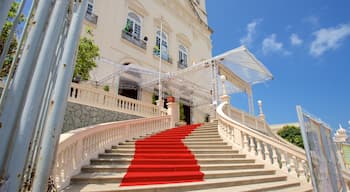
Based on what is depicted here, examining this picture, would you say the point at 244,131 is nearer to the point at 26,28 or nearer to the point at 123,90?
the point at 26,28

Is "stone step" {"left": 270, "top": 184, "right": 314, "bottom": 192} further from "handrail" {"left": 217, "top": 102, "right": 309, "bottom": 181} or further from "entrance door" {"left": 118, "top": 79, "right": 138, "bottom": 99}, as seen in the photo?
"entrance door" {"left": 118, "top": 79, "right": 138, "bottom": 99}

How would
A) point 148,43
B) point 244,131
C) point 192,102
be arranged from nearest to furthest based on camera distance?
point 244,131 → point 148,43 → point 192,102

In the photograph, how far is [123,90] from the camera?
1202 centimetres

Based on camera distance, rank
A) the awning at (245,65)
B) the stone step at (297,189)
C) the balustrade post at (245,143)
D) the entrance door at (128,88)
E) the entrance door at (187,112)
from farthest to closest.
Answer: the entrance door at (187,112), the entrance door at (128,88), the awning at (245,65), the balustrade post at (245,143), the stone step at (297,189)

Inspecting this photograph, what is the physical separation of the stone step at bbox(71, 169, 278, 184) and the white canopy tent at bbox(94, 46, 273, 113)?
17.6 feet

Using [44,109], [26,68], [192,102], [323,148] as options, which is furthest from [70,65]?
[192,102]

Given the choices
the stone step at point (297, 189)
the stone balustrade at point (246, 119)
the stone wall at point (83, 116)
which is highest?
the stone balustrade at point (246, 119)

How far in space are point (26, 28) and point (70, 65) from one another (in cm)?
42

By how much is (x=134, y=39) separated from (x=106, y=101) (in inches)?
259

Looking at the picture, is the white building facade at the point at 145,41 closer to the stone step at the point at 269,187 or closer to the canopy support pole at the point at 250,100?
the canopy support pole at the point at 250,100

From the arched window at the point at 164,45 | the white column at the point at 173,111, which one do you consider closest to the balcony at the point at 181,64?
the arched window at the point at 164,45

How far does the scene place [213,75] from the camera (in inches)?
393

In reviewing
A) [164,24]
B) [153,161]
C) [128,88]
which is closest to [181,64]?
[164,24]

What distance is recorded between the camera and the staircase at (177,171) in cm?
313
